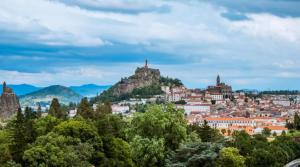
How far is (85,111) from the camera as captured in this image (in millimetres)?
56469

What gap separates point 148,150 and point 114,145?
2.54 m

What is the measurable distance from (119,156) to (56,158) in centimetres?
895

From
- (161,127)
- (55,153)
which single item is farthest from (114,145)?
(55,153)

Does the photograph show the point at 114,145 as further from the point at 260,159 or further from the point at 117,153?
the point at 260,159

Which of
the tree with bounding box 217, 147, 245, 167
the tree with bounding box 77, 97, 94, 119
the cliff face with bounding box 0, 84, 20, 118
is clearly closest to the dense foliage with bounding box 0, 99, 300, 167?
the tree with bounding box 217, 147, 245, 167

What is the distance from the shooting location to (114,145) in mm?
43031

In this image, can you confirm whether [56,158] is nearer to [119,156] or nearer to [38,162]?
[38,162]

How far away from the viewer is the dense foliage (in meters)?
35.7

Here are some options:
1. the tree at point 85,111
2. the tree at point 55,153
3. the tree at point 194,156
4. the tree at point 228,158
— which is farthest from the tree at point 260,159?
the tree at point 55,153

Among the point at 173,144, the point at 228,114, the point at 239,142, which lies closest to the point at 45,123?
the point at 173,144

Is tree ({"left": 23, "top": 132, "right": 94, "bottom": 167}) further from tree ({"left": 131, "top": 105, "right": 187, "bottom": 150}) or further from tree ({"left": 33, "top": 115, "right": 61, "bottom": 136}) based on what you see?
tree ({"left": 131, "top": 105, "right": 187, "bottom": 150})

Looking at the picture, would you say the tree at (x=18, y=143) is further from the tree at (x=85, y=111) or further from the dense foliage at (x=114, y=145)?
the tree at (x=85, y=111)

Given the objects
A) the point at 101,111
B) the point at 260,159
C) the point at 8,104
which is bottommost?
the point at 260,159

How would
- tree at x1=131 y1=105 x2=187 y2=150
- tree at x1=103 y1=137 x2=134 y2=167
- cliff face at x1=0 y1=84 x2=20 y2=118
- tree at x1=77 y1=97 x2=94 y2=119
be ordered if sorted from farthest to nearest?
cliff face at x1=0 y1=84 x2=20 y2=118
tree at x1=77 y1=97 x2=94 y2=119
tree at x1=131 y1=105 x2=187 y2=150
tree at x1=103 y1=137 x2=134 y2=167
